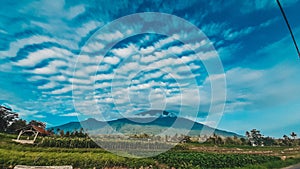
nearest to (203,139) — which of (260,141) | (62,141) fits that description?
(260,141)

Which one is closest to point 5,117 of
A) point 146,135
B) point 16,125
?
point 16,125

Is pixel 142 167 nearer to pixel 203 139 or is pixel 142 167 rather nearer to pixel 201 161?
pixel 201 161

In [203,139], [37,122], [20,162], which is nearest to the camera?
[20,162]

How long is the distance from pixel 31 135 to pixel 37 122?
64.1 ft

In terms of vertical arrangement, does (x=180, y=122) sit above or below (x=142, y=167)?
above

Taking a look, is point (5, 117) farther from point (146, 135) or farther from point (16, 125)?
point (146, 135)

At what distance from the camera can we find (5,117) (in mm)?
35562

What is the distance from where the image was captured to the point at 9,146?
1766cm

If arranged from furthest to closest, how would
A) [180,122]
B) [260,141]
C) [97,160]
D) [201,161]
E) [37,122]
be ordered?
[260,141] < [37,122] < [201,161] < [97,160] < [180,122]

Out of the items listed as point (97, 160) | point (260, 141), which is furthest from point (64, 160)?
point (260, 141)

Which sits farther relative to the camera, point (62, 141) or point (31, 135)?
point (31, 135)

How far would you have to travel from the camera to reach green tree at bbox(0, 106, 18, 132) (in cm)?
3357

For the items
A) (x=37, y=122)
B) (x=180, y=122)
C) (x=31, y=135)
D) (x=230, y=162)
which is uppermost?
(x=37, y=122)

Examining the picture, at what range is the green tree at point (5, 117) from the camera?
110 ft
